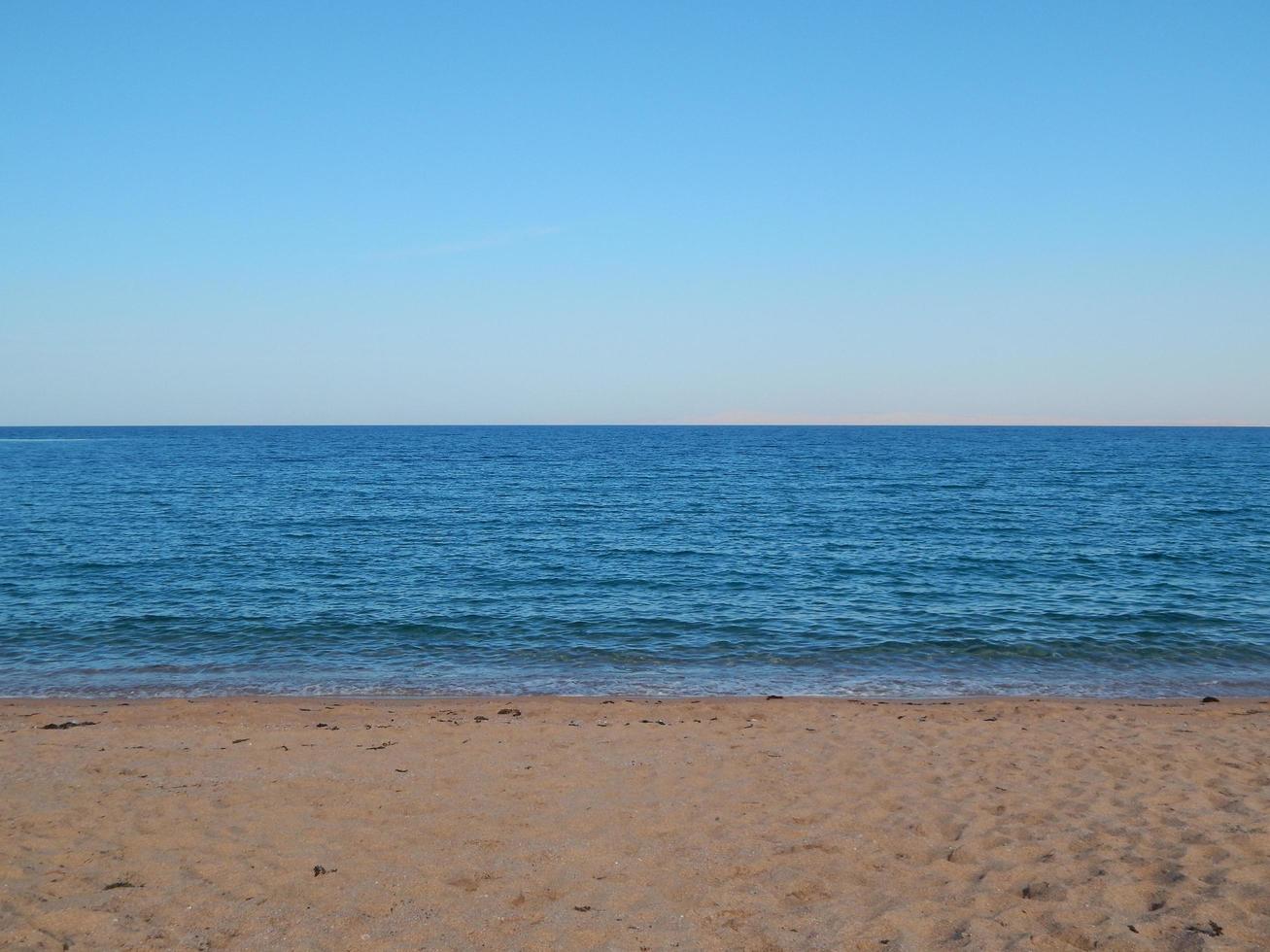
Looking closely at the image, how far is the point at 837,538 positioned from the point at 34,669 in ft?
81.9

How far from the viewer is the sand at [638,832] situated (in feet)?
20.9

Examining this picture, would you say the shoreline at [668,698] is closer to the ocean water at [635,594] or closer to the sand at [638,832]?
the ocean water at [635,594]

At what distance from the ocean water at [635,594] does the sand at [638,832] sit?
328 centimetres

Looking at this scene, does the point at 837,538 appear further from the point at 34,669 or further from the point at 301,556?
the point at 34,669

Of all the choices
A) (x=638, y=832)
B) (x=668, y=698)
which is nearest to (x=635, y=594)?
(x=668, y=698)

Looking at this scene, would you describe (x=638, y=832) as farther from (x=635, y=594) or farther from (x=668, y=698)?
(x=635, y=594)

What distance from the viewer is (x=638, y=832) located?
818 cm

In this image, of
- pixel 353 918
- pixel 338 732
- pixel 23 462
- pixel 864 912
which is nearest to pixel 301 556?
pixel 338 732

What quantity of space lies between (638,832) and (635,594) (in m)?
14.1

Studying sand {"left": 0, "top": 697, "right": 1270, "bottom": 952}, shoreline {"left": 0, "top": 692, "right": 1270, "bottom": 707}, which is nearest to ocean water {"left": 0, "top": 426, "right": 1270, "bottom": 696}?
shoreline {"left": 0, "top": 692, "right": 1270, "bottom": 707}

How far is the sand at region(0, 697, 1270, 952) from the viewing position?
20.9ft

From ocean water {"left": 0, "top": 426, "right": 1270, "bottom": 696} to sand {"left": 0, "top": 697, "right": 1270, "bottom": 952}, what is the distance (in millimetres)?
3279

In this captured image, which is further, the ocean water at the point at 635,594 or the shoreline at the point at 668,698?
the ocean water at the point at 635,594

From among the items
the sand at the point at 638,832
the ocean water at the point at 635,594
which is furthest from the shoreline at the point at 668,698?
the sand at the point at 638,832
